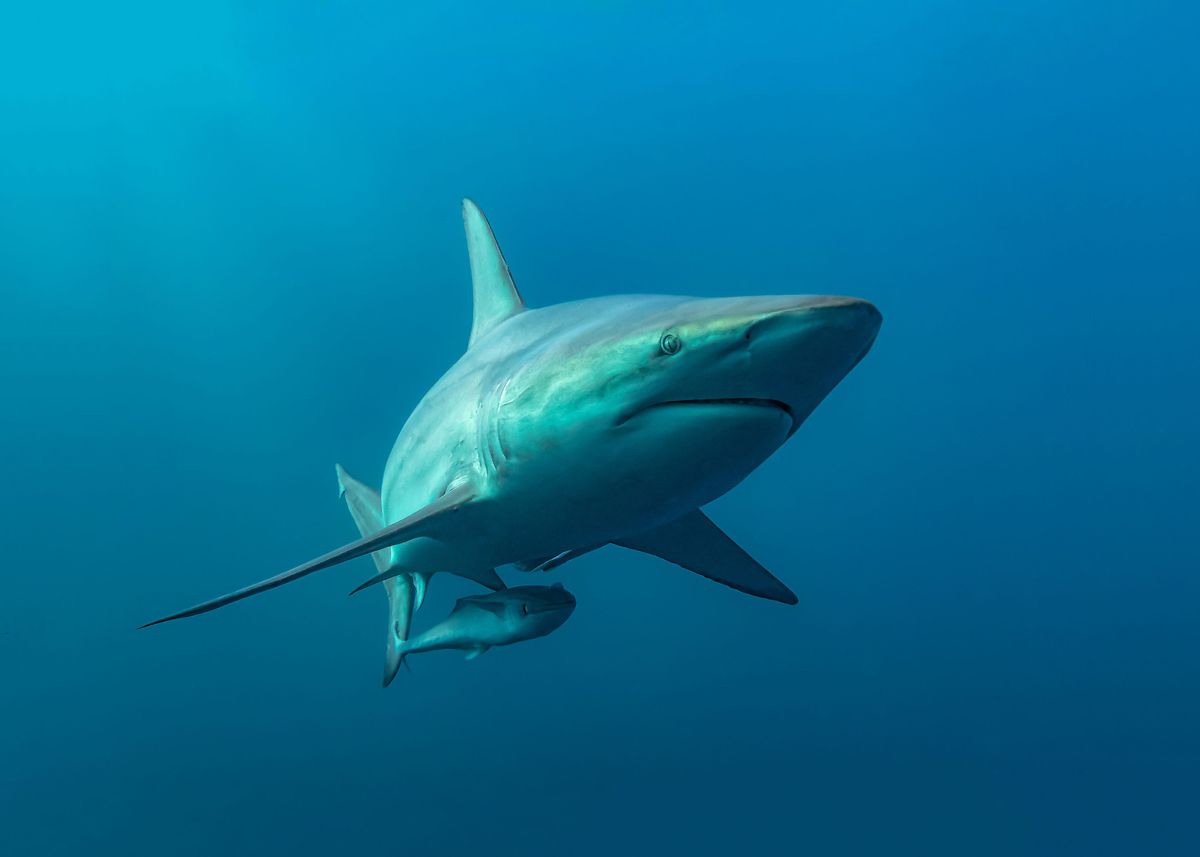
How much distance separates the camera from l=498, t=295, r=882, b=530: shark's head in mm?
1832

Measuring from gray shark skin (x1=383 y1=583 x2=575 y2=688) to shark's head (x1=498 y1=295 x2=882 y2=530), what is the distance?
7.46ft

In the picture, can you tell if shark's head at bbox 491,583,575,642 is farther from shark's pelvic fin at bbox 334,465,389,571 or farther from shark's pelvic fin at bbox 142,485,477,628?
shark's pelvic fin at bbox 142,485,477,628

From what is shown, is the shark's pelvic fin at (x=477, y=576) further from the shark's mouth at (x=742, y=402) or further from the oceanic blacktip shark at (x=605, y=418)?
the shark's mouth at (x=742, y=402)

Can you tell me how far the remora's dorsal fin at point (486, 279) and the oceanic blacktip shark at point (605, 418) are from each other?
72 centimetres

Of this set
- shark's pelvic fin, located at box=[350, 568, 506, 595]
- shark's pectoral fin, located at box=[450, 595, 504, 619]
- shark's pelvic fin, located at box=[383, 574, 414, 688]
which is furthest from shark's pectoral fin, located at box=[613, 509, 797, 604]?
shark's pelvic fin, located at box=[383, 574, 414, 688]

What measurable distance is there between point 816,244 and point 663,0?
8.30 meters

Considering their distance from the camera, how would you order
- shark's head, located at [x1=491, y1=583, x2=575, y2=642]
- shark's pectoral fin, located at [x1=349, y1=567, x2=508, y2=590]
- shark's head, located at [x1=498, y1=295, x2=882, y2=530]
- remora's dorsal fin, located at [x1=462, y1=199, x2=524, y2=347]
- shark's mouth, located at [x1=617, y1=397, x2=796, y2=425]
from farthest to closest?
1. shark's head, located at [x1=491, y1=583, x2=575, y2=642]
2. remora's dorsal fin, located at [x1=462, y1=199, x2=524, y2=347]
3. shark's pectoral fin, located at [x1=349, y1=567, x2=508, y2=590]
4. shark's mouth, located at [x1=617, y1=397, x2=796, y2=425]
5. shark's head, located at [x1=498, y1=295, x2=882, y2=530]

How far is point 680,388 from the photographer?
2.09 metres

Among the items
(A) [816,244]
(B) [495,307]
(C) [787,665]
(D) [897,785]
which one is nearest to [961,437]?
(A) [816,244]

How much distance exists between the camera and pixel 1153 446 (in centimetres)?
2344

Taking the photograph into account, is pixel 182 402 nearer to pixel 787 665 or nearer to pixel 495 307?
pixel 787 665

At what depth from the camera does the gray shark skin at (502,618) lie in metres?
4.72

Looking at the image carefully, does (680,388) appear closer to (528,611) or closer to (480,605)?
(528,611)

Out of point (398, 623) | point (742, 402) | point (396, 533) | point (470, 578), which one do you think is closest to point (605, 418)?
point (742, 402)
